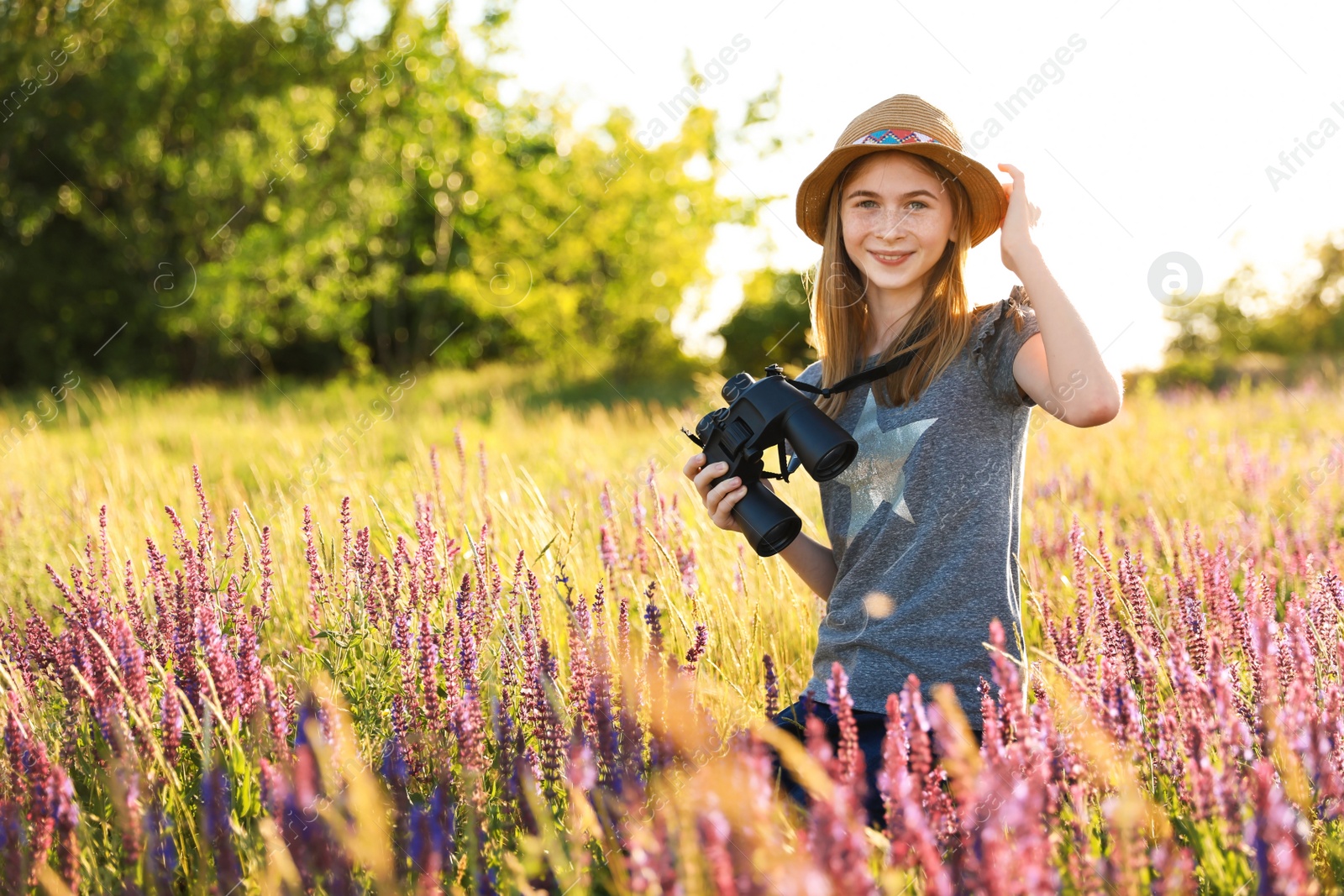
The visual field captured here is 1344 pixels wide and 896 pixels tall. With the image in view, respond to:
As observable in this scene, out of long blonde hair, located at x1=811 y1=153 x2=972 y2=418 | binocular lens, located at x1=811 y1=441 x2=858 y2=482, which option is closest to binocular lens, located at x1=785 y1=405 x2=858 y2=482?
binocular lens, located at x1=811 y1=441 x2=858 y2=482

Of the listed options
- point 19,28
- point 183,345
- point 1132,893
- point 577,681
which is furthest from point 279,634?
point 183,345

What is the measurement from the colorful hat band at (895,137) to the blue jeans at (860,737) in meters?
1.41

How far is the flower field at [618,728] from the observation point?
126cm

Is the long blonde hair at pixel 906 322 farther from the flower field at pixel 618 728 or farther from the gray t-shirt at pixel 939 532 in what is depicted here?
the flower field at pixel 618 728

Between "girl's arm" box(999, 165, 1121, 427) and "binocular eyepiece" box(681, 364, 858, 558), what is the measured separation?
46cm

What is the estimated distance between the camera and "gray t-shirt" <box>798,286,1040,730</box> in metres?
2.13

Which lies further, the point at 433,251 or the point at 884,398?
the point at 433,251

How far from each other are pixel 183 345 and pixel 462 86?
954 centimetres

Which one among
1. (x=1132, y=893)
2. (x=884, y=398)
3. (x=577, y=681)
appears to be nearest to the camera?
(x=1132, y=893)

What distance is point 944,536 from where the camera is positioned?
2209mm

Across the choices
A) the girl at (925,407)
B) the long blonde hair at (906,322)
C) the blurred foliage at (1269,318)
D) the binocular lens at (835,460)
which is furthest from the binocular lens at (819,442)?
the blurred foliage at (1269,318)

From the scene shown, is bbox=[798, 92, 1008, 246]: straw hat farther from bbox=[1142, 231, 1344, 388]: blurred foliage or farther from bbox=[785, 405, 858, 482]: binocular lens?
bbox=[1142, 231, 1344, 388]: blurred foliage

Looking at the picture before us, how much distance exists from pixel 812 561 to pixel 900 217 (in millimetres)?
977

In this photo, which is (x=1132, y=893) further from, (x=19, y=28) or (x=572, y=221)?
(x=19, y=28)
